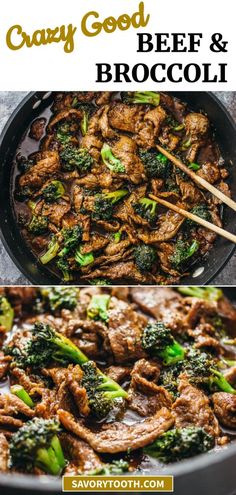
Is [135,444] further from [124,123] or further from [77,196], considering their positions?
[124,123]

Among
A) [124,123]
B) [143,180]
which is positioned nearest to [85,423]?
[143,180]

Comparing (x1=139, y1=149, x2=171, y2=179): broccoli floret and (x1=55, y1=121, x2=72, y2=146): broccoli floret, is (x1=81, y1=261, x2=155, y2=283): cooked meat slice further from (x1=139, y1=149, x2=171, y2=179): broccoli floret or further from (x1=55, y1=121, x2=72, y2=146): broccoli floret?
(x1=55, y1=121, x2=72, y2=146): broccoli floret

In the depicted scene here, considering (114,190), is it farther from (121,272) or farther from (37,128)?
(37,128)

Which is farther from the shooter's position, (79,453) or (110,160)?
(110,160)

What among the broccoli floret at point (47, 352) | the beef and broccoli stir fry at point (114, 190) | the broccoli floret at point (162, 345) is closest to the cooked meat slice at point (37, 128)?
the beef and broccoli stir fry at point (114, 190)

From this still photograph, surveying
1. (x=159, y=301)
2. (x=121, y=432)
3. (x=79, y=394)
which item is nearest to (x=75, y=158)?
(x=159, y=301)

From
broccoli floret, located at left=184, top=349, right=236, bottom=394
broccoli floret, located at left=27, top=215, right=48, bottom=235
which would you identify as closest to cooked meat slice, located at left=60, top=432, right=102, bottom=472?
broccoli floret, located at left=184, top=349, right=236, bottom=394
